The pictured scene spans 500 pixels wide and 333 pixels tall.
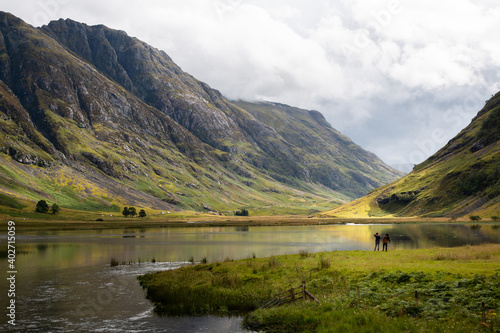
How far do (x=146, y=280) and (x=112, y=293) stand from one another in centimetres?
597

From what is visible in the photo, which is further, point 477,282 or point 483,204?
point 483,204

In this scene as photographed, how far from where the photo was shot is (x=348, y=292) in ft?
97.8

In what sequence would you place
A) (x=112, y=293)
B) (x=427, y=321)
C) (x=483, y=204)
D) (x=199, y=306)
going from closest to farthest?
(x=427, y=321), (x=199, y=306), (x=112, y=293), (x=483, y=204)

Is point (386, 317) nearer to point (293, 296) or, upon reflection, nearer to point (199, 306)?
point (293, 296)

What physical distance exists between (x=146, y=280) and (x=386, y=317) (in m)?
30.8

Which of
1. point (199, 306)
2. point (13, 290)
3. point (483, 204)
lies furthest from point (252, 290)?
point (483, 204)

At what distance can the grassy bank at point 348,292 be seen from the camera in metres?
22.4

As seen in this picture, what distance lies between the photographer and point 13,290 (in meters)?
40.0

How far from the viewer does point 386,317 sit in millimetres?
22828

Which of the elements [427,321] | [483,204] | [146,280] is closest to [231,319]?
[427,321]

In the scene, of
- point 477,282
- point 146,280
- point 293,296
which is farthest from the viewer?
point 146,280

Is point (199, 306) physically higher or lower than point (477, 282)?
lower

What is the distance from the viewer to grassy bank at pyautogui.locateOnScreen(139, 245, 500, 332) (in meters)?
22.4

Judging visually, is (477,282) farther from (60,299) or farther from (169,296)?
(60,299)
